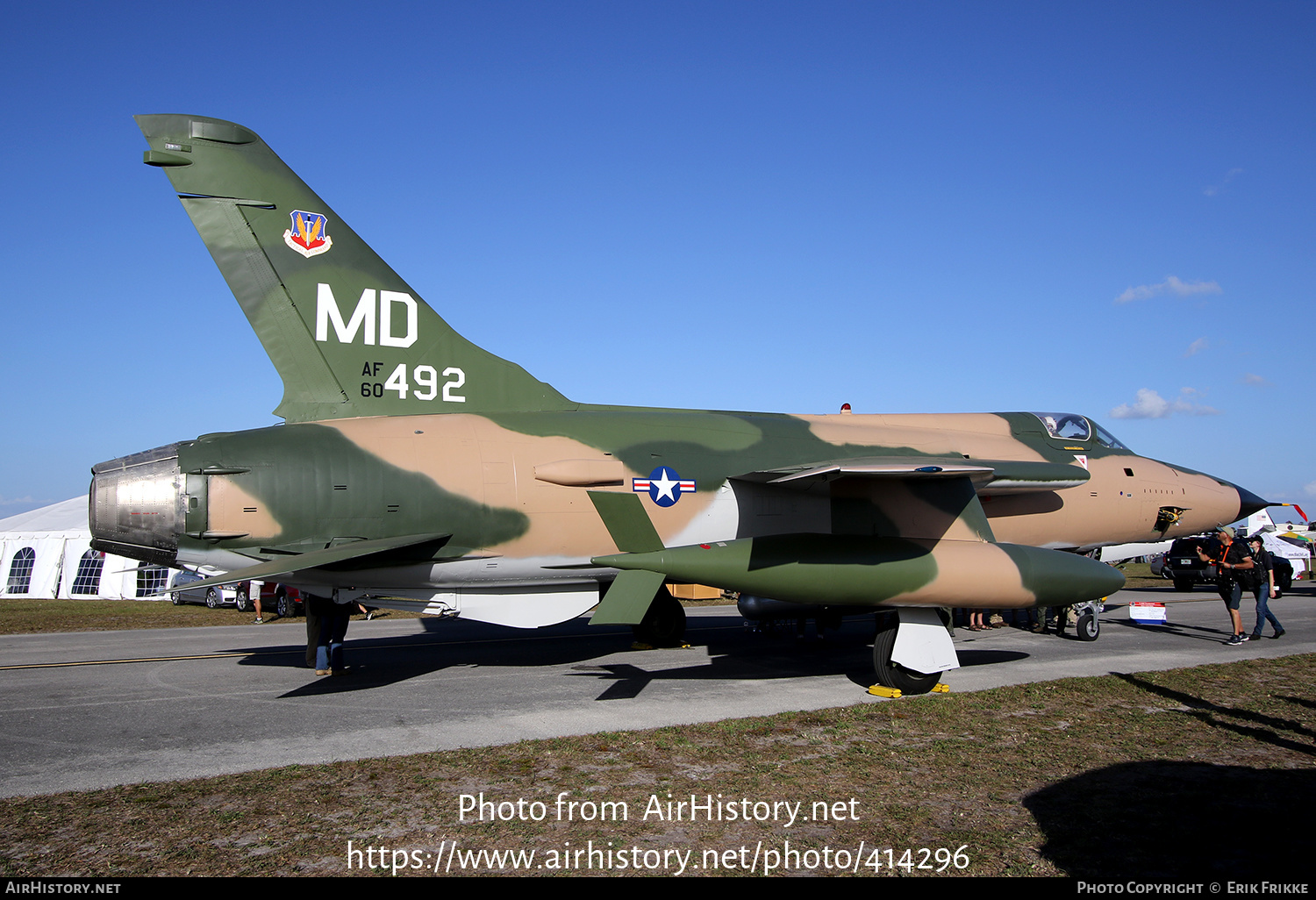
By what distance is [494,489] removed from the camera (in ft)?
31.4

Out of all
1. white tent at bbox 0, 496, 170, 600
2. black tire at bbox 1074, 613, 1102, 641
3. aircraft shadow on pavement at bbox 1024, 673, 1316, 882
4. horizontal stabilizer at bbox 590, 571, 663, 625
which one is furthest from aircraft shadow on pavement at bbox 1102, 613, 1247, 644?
white tent at bbox 0, 496, 170, 600

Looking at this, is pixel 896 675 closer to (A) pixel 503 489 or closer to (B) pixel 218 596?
(A) pixel 503 489

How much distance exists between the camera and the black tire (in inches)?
534

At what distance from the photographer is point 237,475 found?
894 cm

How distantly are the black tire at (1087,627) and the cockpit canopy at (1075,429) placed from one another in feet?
9.26

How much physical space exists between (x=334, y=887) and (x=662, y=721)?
13.2ft

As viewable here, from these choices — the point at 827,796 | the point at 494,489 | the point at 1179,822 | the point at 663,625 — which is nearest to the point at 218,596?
the point at 663,625

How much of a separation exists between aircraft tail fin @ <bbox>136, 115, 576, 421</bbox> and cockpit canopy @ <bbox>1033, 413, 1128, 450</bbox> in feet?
28.4

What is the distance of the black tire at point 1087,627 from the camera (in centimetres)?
1357

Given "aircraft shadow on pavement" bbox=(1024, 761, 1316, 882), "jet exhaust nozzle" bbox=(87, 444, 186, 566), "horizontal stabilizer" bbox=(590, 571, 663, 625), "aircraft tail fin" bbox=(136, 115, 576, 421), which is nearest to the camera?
"aircraft shadow on pavement" bbox=(1024, 761, 1316, 882)

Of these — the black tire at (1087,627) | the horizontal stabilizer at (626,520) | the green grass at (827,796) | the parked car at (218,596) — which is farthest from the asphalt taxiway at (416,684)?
the parked car at (218,596)

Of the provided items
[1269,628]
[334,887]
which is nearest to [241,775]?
[334,887]

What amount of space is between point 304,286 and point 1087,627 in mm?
12827

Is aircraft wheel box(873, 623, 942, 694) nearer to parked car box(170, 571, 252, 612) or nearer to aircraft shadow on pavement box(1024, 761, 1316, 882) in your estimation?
aircraft shadow on pavement box(1024, 761, 1316, 882)
